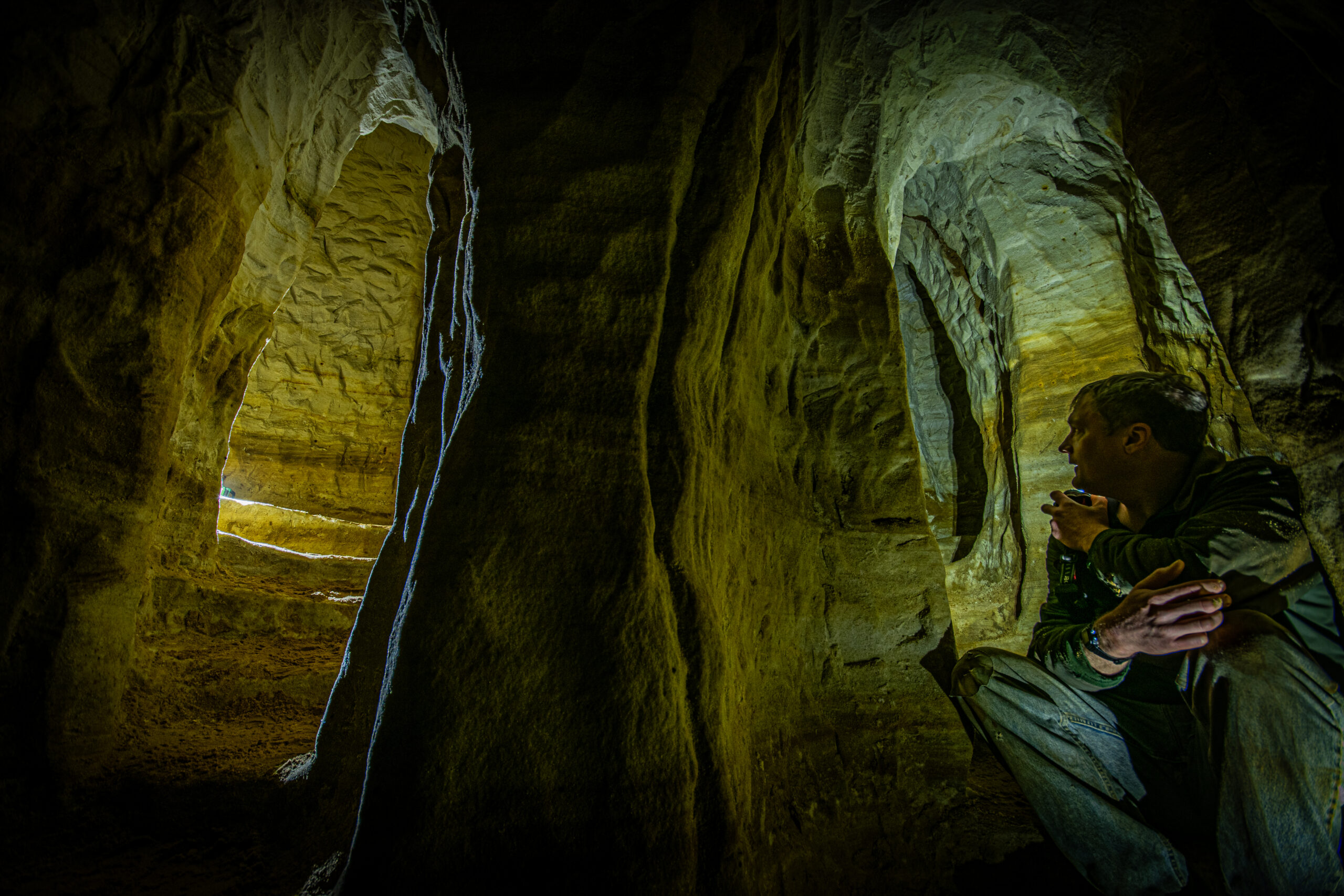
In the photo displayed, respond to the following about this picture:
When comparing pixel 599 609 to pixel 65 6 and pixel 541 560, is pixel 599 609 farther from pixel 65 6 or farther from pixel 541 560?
pixel 65 6

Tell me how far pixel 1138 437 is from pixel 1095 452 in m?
0.15

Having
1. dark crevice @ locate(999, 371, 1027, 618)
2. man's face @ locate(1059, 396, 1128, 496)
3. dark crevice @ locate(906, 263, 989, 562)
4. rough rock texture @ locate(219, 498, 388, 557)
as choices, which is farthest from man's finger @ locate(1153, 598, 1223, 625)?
rough rock texture @ locate(219, 498, 388, 557)

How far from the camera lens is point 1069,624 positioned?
239cm

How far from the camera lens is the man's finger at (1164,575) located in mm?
2018

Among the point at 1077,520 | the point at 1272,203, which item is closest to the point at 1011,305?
the point at 1077,520

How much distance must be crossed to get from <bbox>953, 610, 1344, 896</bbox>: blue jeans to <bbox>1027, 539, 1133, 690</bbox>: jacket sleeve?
6 cm

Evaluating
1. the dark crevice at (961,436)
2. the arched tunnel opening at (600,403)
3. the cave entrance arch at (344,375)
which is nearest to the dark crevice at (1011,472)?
the dark crevice at (961,436)

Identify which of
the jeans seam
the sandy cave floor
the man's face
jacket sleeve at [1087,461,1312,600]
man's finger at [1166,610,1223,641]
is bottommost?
the sandy cave floor

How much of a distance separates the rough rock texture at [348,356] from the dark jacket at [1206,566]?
646 cm

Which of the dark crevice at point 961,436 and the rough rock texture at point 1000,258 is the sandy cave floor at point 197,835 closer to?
the rough rock texture at point 1000,258

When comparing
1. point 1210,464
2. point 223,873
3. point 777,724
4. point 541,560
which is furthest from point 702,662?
point 223,873

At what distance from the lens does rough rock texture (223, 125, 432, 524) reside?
7.13 metres

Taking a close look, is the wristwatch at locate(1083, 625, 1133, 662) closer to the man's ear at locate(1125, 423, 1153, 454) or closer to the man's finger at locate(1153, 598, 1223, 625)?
the man's finger at locate(1153, 598, 1223, 625)

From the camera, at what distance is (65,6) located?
2.55 meters
